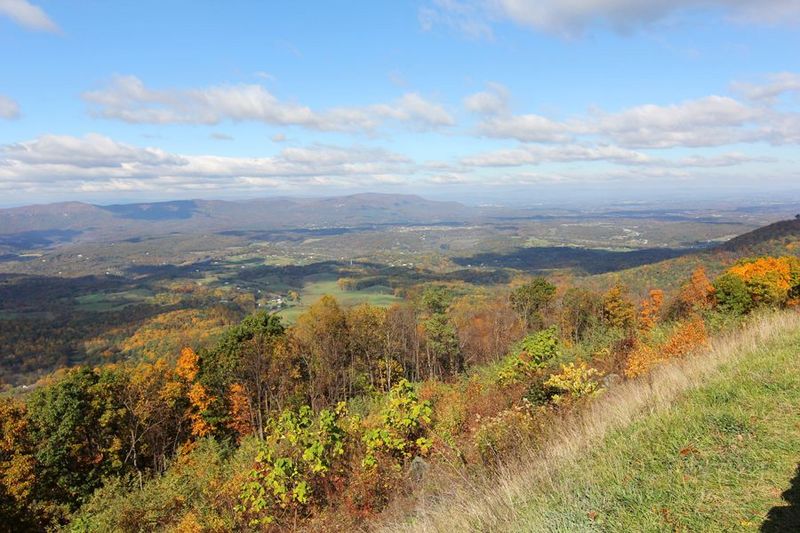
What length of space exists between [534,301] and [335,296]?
82235 mm

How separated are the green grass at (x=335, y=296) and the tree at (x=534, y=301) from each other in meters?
50.5

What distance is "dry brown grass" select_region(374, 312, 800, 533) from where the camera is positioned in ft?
14.2

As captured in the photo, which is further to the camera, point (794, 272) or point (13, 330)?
point (13, 330)

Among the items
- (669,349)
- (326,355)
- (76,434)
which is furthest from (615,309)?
(76,434)

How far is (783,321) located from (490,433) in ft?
22.2

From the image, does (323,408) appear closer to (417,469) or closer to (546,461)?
(417,469)

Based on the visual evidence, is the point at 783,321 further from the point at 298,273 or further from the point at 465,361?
the point at 298,273

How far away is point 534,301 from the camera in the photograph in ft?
158

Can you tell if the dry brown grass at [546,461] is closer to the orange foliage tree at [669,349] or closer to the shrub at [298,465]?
the orange foliage tree at [669,349]

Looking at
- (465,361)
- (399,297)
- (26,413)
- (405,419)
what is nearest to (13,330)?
(399,297)

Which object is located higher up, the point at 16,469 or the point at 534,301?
the point at 534,301

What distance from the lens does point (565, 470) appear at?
4.75 meters

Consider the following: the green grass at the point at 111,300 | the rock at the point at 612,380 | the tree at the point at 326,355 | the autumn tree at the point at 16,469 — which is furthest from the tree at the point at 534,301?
the green grass at the point at 111,300

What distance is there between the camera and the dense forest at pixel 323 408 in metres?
8.02
